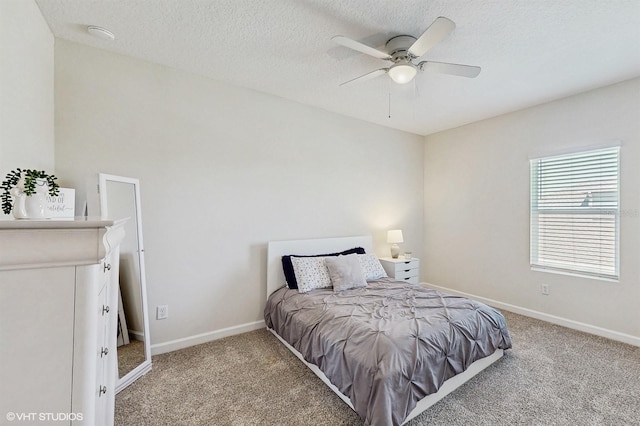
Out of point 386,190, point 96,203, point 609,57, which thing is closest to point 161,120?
point 96,203

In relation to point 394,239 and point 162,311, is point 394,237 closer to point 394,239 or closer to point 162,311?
point 394,239

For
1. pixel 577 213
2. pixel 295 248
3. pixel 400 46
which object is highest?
pixel 400 46

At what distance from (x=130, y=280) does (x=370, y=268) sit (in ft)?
7.98

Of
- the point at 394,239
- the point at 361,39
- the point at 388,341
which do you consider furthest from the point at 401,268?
the point at 361,39

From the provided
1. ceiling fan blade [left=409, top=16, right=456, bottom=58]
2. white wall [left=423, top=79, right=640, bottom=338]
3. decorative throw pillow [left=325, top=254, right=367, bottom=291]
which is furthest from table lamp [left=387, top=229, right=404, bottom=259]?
ceiling fan blade [left=409, top=16, right=456, bottom=58]

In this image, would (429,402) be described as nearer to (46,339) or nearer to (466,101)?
(46,339)

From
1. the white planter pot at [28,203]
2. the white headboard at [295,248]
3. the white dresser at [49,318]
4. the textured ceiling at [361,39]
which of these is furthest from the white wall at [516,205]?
the white planter pot at [28,203]

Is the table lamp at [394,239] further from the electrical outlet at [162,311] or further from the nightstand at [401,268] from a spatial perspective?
the electrical outlet at [162,311]

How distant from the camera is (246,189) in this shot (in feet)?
10.2

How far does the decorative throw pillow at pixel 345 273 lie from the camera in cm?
295

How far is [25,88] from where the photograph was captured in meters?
1.72

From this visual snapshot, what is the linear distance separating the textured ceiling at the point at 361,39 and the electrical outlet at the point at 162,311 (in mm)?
2264

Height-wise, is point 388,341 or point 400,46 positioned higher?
point 400,46

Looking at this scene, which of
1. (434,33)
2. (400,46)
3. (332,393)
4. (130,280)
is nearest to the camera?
(434,33)
